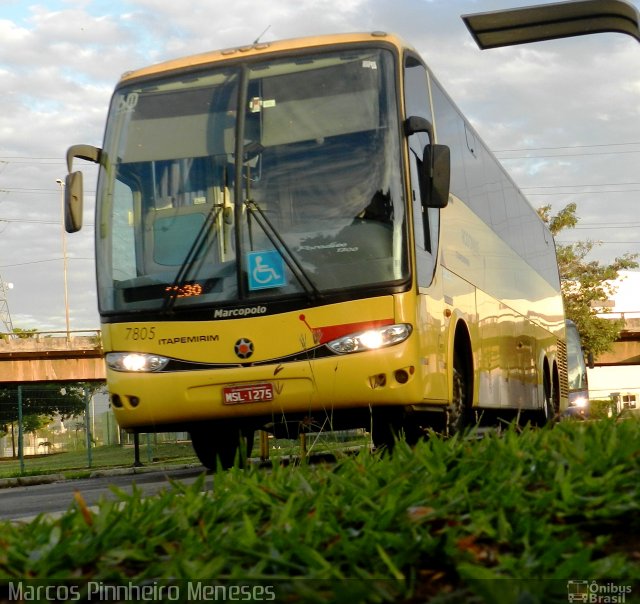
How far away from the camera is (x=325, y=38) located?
35.6 feet

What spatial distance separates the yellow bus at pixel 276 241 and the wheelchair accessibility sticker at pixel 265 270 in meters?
0.02

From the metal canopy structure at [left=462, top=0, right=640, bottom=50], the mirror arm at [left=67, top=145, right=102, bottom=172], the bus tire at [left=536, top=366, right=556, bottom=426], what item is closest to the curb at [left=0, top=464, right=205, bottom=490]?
the bus tire at [left=536, top=366, right=556, bottom=426]

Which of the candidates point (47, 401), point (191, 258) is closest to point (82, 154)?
point (191, 258)

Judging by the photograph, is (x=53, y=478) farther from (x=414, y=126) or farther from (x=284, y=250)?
(x=414, y=126)

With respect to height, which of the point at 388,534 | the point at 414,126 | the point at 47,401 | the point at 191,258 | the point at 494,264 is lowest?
the point at 388,534

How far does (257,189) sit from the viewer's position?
10227 mm

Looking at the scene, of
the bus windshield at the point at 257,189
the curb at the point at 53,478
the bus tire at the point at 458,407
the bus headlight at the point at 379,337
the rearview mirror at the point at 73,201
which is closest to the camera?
the bus headlight at the point at 379,337

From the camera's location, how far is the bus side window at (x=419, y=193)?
10.2m

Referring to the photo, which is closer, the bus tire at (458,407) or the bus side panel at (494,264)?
the bus tire at (458,407)

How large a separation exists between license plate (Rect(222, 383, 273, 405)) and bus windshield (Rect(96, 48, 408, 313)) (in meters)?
0.77

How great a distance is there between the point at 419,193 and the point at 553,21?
208 cm

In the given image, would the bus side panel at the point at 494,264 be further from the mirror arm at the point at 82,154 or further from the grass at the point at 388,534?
the grass at the point at 388,534

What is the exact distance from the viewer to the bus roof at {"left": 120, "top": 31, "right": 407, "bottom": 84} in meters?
10.6

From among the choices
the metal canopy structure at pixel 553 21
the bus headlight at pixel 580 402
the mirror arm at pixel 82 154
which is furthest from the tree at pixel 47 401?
the metal canopy structure at pixel 553 21
